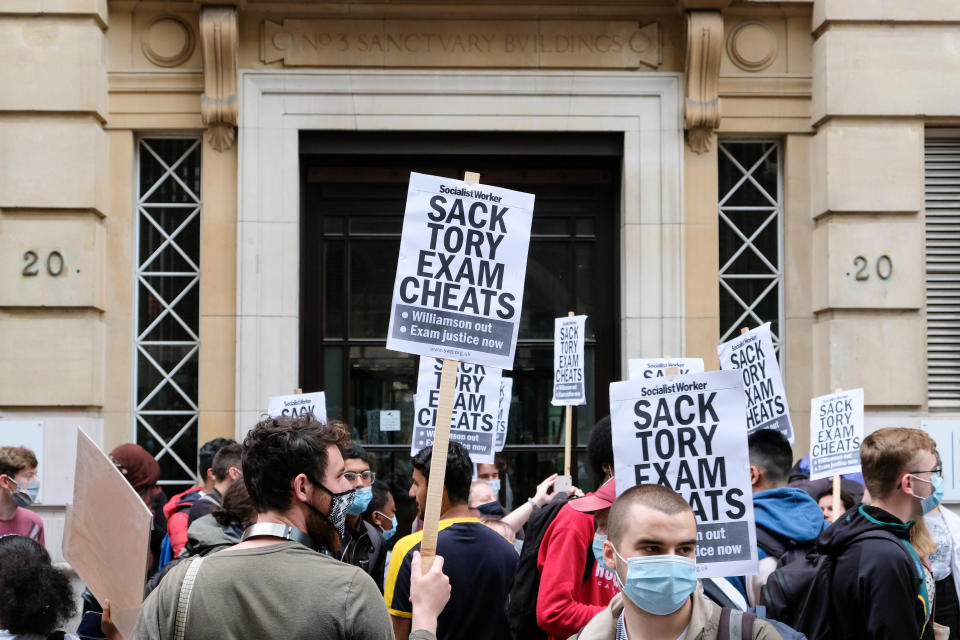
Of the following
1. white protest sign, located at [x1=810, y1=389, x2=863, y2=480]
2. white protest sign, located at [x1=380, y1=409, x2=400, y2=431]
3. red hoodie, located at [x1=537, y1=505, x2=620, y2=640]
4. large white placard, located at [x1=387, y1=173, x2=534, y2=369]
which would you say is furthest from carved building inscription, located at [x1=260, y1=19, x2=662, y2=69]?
red hoodie, located at [x1=537, y1=505, x2=620, y2=640]

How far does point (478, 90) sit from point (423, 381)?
3310mm

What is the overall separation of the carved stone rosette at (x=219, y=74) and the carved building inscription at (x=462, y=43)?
0.41 m

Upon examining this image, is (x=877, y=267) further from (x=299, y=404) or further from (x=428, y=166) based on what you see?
(x=299, y=404)

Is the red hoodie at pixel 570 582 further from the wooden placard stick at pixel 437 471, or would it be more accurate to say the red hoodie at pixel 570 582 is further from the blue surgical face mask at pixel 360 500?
the blue surgical face mask at pixel 360 500

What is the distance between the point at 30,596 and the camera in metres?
4.21

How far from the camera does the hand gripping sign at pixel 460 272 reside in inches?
197

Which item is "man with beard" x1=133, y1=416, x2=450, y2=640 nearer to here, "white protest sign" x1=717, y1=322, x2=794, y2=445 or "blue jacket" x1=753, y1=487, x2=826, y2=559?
"blue jacket" x1=753, y1=487, x2=826, y2=559

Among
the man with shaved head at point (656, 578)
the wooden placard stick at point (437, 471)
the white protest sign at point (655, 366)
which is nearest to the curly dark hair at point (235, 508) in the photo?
the wooden placard stick at point (437, 471)

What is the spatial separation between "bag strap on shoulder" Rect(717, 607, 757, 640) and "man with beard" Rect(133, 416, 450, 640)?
2.94 feet

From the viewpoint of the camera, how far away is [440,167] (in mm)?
11508

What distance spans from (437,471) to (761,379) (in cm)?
401

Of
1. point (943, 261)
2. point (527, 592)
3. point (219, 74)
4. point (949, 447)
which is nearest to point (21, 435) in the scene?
point (219, 74)

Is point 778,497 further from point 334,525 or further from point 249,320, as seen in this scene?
point 249,320

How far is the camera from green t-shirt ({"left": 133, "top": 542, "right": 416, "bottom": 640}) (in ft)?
10.4
